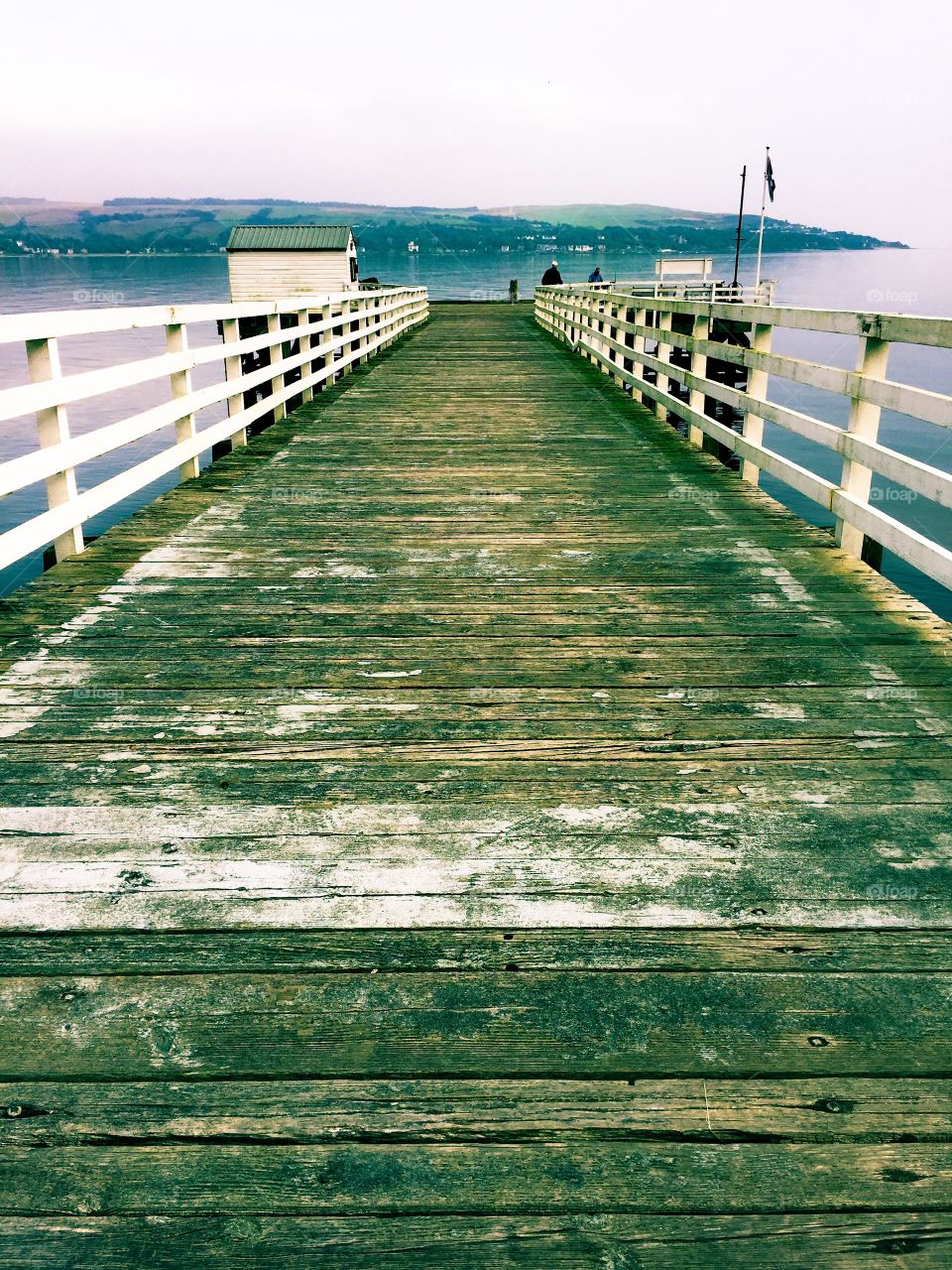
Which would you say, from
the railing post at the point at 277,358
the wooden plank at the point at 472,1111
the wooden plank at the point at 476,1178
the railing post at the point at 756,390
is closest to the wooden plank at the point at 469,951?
the wooden plank at the point at 472,1111

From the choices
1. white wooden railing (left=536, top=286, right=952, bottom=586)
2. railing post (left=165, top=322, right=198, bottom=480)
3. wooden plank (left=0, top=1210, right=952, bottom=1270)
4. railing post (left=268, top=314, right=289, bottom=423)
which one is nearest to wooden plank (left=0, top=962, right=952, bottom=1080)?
wooden plank (left=0, top=1210, right=952, bottom=1270)

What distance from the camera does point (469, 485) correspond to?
7730 mm

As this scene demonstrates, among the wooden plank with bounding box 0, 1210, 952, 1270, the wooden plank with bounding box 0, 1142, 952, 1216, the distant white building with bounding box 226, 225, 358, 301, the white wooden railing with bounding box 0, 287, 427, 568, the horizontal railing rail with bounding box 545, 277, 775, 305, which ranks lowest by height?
the wooden plank with bounding box 0, 1210, 952, 1270

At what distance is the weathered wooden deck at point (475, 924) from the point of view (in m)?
1.73


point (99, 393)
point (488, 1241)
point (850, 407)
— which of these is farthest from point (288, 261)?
point (488, 1241)

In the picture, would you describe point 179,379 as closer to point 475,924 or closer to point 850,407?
point 850,407

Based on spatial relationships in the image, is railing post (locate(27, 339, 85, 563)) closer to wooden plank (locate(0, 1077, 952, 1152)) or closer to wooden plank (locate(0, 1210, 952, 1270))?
wooden plank (locate(0, 1077, 952, 1152))

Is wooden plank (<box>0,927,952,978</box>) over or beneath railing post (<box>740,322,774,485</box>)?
beneath

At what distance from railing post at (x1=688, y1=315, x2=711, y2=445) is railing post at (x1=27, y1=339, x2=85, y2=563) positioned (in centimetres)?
505

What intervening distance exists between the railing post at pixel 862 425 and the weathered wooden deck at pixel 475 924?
496 millimetres

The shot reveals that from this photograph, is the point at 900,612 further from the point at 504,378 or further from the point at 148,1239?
the point at 504,378

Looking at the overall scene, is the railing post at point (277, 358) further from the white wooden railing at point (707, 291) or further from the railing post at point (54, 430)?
the white wooden railing at point (707, 291)

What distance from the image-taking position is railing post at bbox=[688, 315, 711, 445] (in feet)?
28.2

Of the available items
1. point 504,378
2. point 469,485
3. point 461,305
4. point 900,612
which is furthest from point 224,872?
point 461,305
